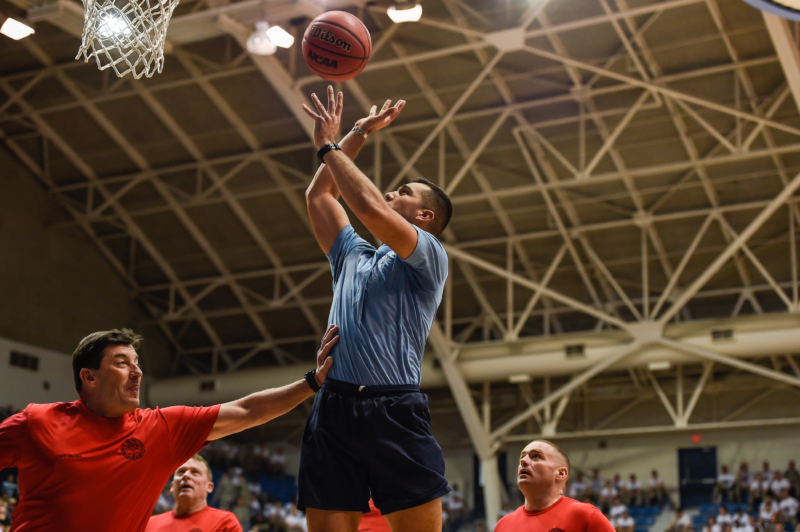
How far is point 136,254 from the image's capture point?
24.4 metres

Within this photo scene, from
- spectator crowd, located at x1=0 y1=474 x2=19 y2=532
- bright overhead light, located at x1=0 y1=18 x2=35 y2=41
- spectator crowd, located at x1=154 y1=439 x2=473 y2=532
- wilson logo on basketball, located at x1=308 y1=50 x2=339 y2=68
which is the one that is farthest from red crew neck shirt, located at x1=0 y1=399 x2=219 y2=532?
spectator crowd, located at x1=154 y1=439 x2=473 y2=532

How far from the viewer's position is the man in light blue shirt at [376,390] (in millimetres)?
3572

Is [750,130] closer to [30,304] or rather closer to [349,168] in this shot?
[349,168]

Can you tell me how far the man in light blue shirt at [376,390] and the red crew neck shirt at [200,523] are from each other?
2.92m

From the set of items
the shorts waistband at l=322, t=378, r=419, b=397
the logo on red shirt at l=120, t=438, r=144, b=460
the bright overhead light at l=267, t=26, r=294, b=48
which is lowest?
the logo on red shirt at l=120, t=438, r=144, b=460

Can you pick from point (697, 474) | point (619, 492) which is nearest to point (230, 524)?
point (619, 492)

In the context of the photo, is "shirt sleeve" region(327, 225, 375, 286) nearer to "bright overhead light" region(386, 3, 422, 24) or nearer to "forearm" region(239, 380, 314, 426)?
"forearm" region(239, 380, 314, 426)

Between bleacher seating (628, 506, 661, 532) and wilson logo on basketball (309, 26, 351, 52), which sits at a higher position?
wilson logo on basketball (309, 26, 351, 52)

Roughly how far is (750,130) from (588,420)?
9.53 meters

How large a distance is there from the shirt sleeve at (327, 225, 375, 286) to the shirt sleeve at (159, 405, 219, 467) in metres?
0.97

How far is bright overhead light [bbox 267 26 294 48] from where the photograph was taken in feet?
48.2

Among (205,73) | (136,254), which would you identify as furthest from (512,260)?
(136,254)

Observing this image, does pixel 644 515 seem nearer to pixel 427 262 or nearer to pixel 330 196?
pixel 330 196

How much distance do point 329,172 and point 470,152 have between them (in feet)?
50.0
